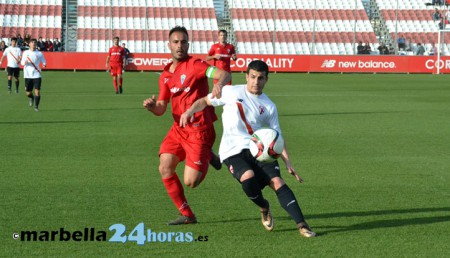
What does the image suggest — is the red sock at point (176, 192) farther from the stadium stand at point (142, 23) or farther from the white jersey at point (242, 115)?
the stadium stand at point (142, 23)

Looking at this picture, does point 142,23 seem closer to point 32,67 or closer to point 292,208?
point 32,67

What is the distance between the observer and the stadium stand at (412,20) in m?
59.2

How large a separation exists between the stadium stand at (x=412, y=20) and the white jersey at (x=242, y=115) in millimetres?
51762

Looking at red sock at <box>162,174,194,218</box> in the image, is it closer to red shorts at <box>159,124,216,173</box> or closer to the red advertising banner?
red shorts at <box>159,124,216,173</box>

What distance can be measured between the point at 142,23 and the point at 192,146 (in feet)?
163

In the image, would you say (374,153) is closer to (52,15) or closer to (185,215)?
(185,215)

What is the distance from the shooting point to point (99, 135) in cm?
1641

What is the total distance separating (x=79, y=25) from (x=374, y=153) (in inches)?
1733

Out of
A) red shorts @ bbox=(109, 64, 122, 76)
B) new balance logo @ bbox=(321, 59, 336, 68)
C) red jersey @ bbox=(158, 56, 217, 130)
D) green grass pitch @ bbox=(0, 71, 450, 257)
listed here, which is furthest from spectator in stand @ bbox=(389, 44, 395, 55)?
red jersey @ bbox=(158, 56, 217, 130)

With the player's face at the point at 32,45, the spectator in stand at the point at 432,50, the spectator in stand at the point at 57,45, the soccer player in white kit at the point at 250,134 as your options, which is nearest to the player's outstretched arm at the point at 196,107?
the soccer player in white kit at the point at 250,134

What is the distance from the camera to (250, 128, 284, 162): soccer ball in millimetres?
7387

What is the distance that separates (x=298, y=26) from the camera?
193 ft

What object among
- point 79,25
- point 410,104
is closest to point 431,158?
point 410,104

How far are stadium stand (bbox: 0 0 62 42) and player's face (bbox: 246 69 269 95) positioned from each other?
48456 millimetres
